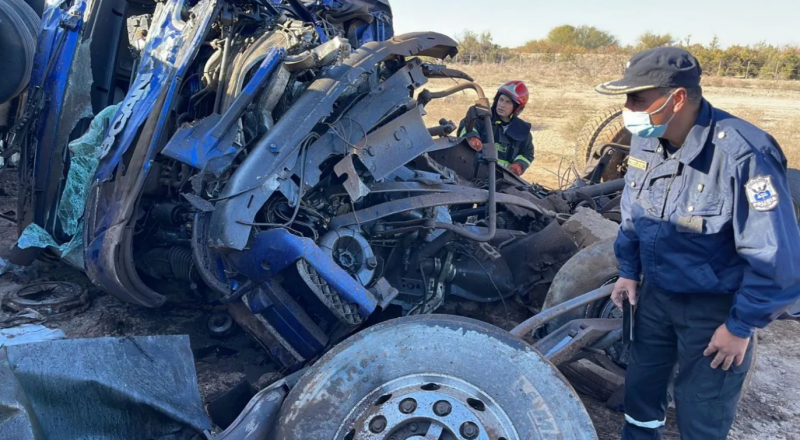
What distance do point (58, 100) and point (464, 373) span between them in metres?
3.34

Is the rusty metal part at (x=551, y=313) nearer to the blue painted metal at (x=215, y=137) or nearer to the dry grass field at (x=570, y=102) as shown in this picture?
the blue painted metal at (x=215, y=137)

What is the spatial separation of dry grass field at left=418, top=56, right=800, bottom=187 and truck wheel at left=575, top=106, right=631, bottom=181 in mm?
387

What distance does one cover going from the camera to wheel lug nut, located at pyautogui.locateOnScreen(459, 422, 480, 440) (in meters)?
2.11

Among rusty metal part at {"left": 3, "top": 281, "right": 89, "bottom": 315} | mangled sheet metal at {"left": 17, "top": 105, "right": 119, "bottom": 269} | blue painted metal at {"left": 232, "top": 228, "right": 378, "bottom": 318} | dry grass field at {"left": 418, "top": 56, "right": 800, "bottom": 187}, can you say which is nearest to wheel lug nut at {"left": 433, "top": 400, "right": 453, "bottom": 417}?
blue painted metal at {"left": 232, "top": 228, "right": 378, "bottom": 318}

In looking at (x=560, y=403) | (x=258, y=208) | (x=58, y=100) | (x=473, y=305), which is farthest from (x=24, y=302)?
(x=560, y=403)

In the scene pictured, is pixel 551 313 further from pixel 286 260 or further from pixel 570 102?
pixel 570 102

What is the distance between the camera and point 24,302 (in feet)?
12.7

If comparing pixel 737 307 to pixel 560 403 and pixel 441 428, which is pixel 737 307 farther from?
pixel 441 428

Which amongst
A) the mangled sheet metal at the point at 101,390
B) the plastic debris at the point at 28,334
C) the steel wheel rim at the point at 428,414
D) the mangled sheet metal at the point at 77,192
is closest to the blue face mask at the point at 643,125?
the steel wheel rim at the point at 428,414

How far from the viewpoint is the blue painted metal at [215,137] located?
10.2 feet

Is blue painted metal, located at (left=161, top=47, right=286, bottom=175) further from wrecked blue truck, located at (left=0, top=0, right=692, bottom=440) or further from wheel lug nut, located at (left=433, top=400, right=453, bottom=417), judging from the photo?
wheel lug nut, located at (left=433, top=400, right=453, bottom=417)

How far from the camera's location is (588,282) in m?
3.35

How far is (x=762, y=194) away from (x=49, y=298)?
4.08m

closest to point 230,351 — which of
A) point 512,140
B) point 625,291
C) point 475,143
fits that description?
point 625,291
